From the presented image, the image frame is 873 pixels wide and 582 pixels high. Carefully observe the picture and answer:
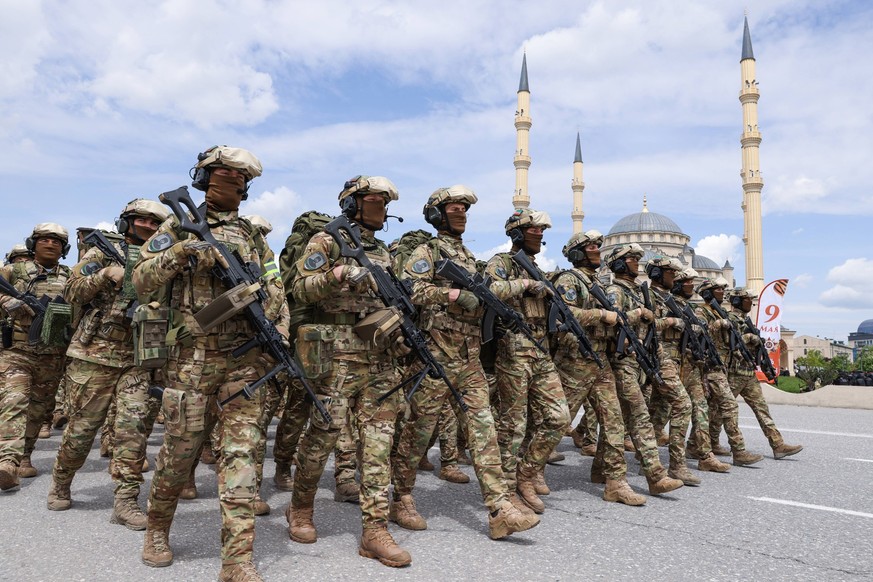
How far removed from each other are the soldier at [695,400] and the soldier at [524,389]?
8.23 feet

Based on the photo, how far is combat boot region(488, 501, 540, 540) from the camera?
4031 millimetres

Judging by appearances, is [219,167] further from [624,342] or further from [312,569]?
[624,342]

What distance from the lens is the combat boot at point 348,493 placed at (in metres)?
5.14

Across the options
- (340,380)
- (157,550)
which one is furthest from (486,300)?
(157,550)

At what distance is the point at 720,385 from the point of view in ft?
24.2

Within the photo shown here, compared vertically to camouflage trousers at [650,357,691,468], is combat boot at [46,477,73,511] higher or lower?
lower

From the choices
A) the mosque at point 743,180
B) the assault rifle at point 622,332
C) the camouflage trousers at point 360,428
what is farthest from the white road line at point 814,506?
the mosque at point 743,180

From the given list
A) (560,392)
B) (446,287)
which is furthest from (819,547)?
(446,287)

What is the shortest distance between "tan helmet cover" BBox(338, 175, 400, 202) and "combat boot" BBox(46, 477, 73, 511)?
3.08m

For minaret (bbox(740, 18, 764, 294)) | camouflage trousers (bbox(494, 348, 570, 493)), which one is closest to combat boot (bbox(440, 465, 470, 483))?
camouflage trousers (bbox(494, 348, 570, 493))

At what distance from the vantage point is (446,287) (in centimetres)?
468

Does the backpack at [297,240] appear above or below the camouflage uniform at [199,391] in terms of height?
above

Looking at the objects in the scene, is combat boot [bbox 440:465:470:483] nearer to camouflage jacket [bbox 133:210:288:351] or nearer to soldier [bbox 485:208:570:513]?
soldier [bbox 485:208:570:513]

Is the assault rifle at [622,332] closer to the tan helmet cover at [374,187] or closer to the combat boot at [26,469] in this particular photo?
the tan helmet cover at [374,187]
